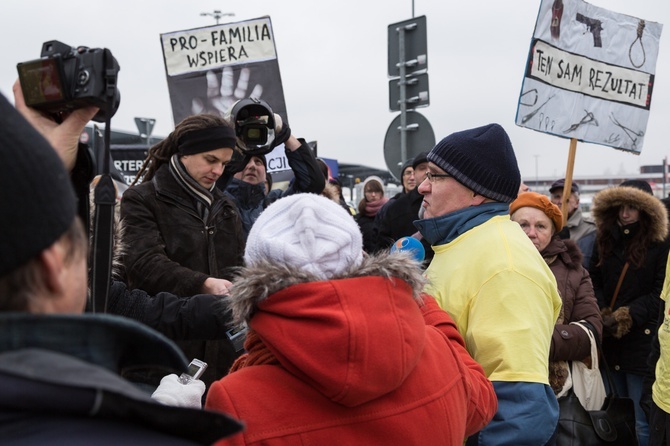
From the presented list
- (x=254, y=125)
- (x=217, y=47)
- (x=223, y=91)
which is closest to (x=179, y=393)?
(x=254, y=125)

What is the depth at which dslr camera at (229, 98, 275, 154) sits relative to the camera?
373 cm

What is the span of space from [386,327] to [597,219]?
15.0 ft

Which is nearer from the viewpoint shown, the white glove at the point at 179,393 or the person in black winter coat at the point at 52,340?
the person in black winter coat at the point at 52,340

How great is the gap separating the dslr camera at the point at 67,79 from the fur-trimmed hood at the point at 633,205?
4.72m

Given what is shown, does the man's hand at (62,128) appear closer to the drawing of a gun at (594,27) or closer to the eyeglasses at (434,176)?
the eyeglasses at (434,176)

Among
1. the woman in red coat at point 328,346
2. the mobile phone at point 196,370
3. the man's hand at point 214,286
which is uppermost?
the woman in red coat at point 328,346

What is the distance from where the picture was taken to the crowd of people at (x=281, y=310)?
82cm

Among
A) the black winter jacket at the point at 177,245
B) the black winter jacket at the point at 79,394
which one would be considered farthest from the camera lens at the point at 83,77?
the black winter jacket at the point at 177,245

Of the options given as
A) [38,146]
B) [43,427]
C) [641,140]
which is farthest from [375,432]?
[641,140]

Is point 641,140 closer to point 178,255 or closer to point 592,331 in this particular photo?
point 592,331

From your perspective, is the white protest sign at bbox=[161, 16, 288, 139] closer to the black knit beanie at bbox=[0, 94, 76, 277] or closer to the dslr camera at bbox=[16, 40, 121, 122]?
the dslr camera at bbox=[16, 40, 121, 122]

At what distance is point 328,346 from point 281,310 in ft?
0.45

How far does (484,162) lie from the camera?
2.56m

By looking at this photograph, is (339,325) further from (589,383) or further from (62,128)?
(589,383)
